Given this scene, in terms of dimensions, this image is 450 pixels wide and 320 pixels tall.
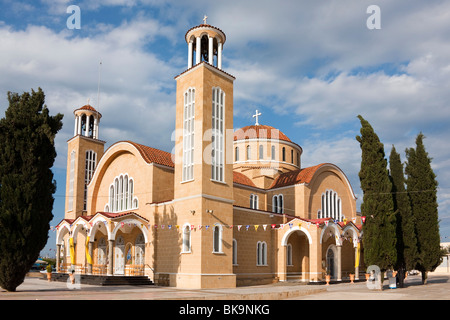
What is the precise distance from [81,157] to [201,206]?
18.0 m

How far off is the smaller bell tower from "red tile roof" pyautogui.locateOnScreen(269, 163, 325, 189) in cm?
1646

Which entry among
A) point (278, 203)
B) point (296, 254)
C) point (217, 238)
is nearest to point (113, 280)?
point (217, 238)

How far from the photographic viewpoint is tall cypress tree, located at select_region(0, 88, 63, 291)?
19.4 metres

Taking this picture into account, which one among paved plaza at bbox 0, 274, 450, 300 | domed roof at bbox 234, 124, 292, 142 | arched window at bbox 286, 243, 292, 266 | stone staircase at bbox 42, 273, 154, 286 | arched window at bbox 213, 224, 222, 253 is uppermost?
domed roof at bbox 234, 124, 292, 142

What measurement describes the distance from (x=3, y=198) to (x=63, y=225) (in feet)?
47.3

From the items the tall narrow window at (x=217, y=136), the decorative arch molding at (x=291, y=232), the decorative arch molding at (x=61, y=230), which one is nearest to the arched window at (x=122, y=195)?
the decorative arch molding at (x=61, y=230)

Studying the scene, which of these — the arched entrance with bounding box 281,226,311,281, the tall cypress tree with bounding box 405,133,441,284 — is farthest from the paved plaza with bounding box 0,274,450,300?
the arched entrance with bounding box 281,226,311,281

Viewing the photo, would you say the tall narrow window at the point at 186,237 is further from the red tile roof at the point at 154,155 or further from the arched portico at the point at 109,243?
the red tile roof at the point at 154,155

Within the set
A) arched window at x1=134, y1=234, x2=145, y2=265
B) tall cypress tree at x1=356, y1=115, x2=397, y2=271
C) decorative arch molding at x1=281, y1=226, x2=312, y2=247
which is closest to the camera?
tall cypress tree at x1=356, y1=115, x2=397, y2=271

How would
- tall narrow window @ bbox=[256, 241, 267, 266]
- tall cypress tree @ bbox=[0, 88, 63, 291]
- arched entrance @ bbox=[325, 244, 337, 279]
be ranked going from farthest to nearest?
arched entrance @ bbox=[325, 244, 337, 279]
tall narrow window @ bbox=[256, 241, 267, 266]
tall cypress tree @ bbox=[0, 88, 63, 291]

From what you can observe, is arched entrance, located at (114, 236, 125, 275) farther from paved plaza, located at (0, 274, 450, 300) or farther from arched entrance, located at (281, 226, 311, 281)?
arched entrance, located at (281, 226, 311, 281)

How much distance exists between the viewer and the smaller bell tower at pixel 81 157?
37938 millimetres

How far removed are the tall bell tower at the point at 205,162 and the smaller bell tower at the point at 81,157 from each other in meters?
14.1
